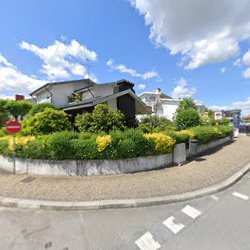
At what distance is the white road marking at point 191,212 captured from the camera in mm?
3834

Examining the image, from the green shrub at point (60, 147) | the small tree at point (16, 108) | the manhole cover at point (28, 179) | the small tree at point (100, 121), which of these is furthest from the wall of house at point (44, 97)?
the manhole cover at point (28, 179)

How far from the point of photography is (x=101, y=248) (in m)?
2.91

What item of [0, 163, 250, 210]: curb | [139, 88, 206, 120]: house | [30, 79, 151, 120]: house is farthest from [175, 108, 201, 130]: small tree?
[139, 88, 206, 120]: house

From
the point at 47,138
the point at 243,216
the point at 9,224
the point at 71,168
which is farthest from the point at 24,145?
Result: the point at 243,216

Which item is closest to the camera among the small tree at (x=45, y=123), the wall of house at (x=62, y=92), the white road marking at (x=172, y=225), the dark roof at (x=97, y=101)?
the white road marking at (x=172, y=225)

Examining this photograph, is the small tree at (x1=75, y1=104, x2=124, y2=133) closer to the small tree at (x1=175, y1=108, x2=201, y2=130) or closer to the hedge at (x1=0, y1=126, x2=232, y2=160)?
the hedge at (x1=0, y1=126, x2=232, y2=160)

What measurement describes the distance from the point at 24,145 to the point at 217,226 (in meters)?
6.84

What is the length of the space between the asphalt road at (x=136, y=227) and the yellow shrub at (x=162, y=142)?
270 centimetres

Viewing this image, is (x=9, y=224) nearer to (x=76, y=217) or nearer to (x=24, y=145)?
(x=76, y=217)

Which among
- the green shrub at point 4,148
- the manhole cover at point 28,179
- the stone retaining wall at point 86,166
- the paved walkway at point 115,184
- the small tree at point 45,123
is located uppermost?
the small tree at point 45,123

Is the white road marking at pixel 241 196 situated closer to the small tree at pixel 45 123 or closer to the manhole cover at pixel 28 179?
the manhole cover at pixel 28 179

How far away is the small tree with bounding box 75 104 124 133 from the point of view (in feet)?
29.4

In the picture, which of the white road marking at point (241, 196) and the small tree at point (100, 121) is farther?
the small tree at point (100, 121)

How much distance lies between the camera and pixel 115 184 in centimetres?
534
